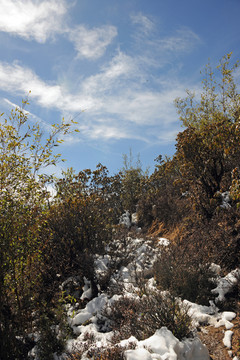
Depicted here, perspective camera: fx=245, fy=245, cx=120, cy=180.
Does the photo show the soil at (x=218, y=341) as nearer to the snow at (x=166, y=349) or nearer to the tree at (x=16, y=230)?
the snow at (x=166, y=349)

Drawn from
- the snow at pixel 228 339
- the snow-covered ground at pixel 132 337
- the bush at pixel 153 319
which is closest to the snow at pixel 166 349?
the snow-covered ground at pixel 132 337

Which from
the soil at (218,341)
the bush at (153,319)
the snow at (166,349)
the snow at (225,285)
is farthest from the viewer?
the snow at (225,285)

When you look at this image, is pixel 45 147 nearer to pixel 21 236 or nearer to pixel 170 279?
pixel 21 236

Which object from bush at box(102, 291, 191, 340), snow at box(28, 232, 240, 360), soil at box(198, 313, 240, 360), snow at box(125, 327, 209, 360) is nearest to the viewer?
snow at box(125, 327, 209, 360)

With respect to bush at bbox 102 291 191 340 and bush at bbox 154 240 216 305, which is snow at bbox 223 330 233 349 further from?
bush at bbox 154 240 216 305

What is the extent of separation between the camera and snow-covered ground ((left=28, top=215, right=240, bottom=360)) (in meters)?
3.10

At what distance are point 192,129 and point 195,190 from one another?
2213mm

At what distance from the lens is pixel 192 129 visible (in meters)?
8.84

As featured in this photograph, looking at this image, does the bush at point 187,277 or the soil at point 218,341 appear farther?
the bush at point 187,277

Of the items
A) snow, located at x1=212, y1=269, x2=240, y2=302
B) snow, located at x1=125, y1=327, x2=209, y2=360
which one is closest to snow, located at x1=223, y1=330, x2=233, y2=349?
snow, located at x1=125, y1=327, x2=209, y2=360

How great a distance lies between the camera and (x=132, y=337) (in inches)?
135

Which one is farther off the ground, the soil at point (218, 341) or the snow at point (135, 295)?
the snow at point (135, 295)

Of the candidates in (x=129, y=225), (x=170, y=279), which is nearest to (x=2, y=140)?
(x=170, y=279)

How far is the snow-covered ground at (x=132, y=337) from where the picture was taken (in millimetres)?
3096
